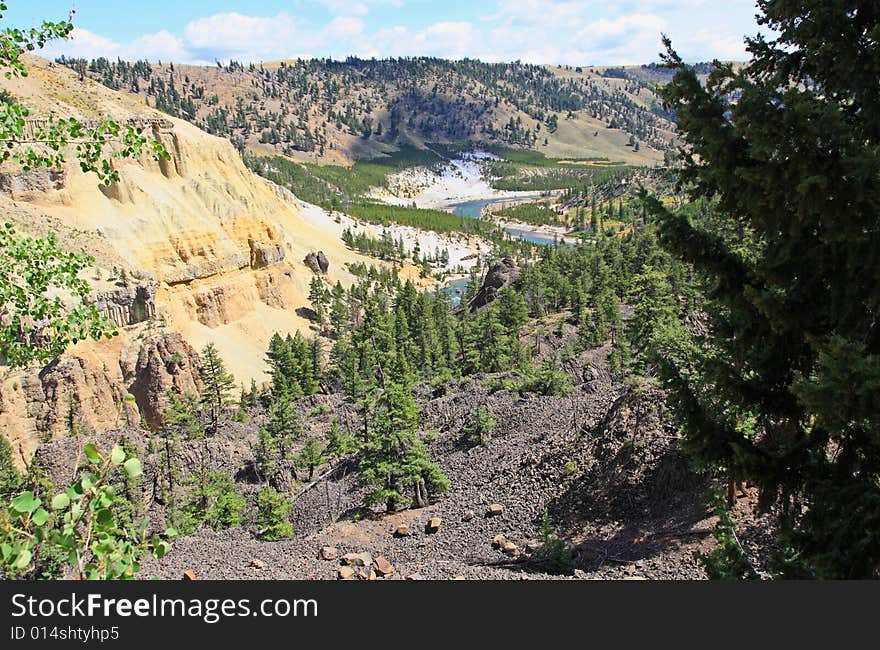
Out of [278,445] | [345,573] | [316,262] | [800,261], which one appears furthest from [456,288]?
[800,261]

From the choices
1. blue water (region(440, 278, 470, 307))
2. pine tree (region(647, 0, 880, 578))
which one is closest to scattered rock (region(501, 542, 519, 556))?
pine tree (region(647, 0, 880, 578))

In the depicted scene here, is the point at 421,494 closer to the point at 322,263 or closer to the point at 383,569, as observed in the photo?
the point at 383,569

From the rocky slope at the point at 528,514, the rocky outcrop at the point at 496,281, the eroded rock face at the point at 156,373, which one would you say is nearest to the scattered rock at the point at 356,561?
the rocky slope at the point at 528,514

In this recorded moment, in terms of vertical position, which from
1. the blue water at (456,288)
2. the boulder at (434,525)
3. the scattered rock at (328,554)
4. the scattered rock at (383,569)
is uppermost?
the scattered rock at (383,569)

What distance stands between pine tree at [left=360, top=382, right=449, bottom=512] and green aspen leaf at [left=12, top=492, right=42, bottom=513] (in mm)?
17177

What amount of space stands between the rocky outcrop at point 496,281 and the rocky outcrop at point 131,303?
114 feet

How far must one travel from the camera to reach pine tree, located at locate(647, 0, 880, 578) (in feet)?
15.7

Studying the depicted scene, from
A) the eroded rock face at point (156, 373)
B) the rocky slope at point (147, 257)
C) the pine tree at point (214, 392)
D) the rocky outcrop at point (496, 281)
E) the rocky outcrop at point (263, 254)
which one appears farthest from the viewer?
the rocky outcrop at point (496, 281)

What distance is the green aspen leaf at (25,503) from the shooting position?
114 inches

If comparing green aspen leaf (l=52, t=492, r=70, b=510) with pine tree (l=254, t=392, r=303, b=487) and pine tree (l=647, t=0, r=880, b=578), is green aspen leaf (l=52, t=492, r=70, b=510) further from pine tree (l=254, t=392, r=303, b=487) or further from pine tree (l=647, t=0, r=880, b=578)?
pine tree (l=254, t=392, r=303, b=487)

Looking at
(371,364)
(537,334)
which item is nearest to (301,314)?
(371,364)

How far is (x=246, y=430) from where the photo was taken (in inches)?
1475

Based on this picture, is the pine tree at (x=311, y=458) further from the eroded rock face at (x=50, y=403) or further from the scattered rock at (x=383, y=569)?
the scattered rock at (x=383, y=569)

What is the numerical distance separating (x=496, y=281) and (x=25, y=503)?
220ft
